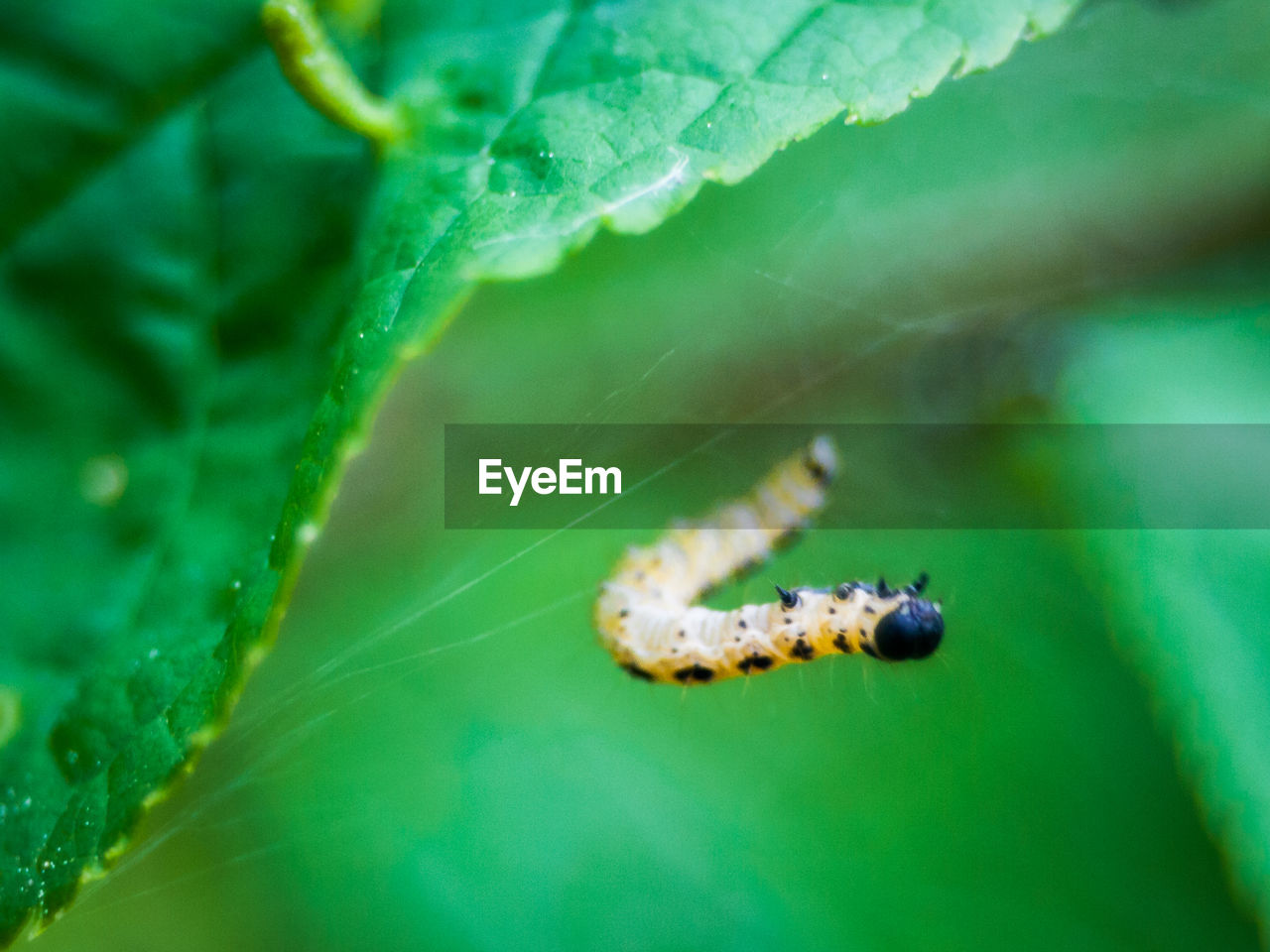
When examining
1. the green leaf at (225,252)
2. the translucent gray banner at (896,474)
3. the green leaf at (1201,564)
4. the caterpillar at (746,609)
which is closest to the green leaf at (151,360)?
the green leaf at (225,252)

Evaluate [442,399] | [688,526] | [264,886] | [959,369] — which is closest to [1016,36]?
[959,369]

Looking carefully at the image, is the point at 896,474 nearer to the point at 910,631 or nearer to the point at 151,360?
the point at 910,631

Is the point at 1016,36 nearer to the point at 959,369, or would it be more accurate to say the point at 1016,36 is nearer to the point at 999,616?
the point at 959,369

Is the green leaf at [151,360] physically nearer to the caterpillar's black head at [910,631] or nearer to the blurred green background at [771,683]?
the blurred green background at [771,683]

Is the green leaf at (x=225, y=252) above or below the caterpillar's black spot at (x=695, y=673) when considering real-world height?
above

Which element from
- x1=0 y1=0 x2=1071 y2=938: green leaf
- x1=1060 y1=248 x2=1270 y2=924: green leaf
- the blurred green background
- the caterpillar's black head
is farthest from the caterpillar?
x1=0 y1=0 x2=1071 y2=938: green leaf
